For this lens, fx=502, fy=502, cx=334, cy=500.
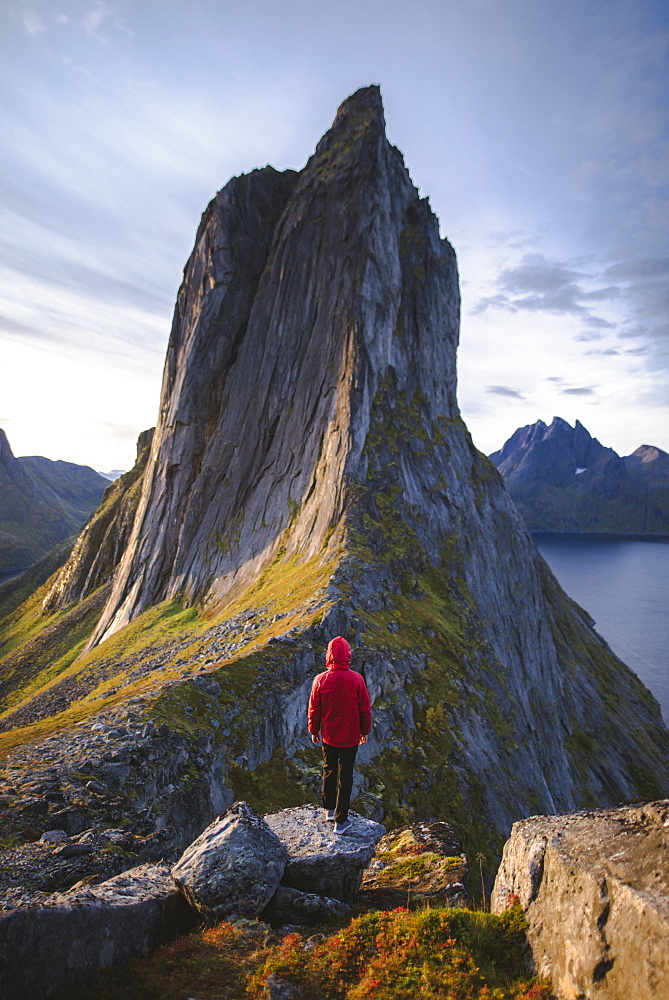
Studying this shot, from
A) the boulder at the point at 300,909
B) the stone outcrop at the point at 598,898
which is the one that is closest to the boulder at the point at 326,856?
the boulder at the point at 300,909

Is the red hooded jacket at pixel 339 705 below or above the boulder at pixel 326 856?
above

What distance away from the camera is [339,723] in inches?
342

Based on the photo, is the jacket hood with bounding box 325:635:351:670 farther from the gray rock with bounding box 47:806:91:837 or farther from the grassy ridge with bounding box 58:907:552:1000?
the gray rock with bounding box 47:806:91:837

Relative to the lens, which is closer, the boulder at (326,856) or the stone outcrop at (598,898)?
the stone outcrop at (598,898)

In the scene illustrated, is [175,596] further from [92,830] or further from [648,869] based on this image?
[648,869]

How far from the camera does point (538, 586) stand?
48531mm

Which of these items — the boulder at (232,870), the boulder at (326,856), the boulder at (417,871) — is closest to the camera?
the boulder at (232,870)

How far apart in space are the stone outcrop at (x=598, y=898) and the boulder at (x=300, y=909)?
219 centimetres

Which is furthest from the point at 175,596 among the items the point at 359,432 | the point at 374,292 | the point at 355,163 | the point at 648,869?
the point at 355,163

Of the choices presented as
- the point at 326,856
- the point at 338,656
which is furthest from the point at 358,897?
the point at 338,656

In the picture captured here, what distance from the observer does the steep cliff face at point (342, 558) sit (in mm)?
14797

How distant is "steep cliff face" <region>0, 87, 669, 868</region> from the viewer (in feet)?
48.5

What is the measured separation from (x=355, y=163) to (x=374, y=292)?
1247cm

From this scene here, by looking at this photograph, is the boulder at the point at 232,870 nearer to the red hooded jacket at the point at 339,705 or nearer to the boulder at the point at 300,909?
the boulder at the point at 300,909
